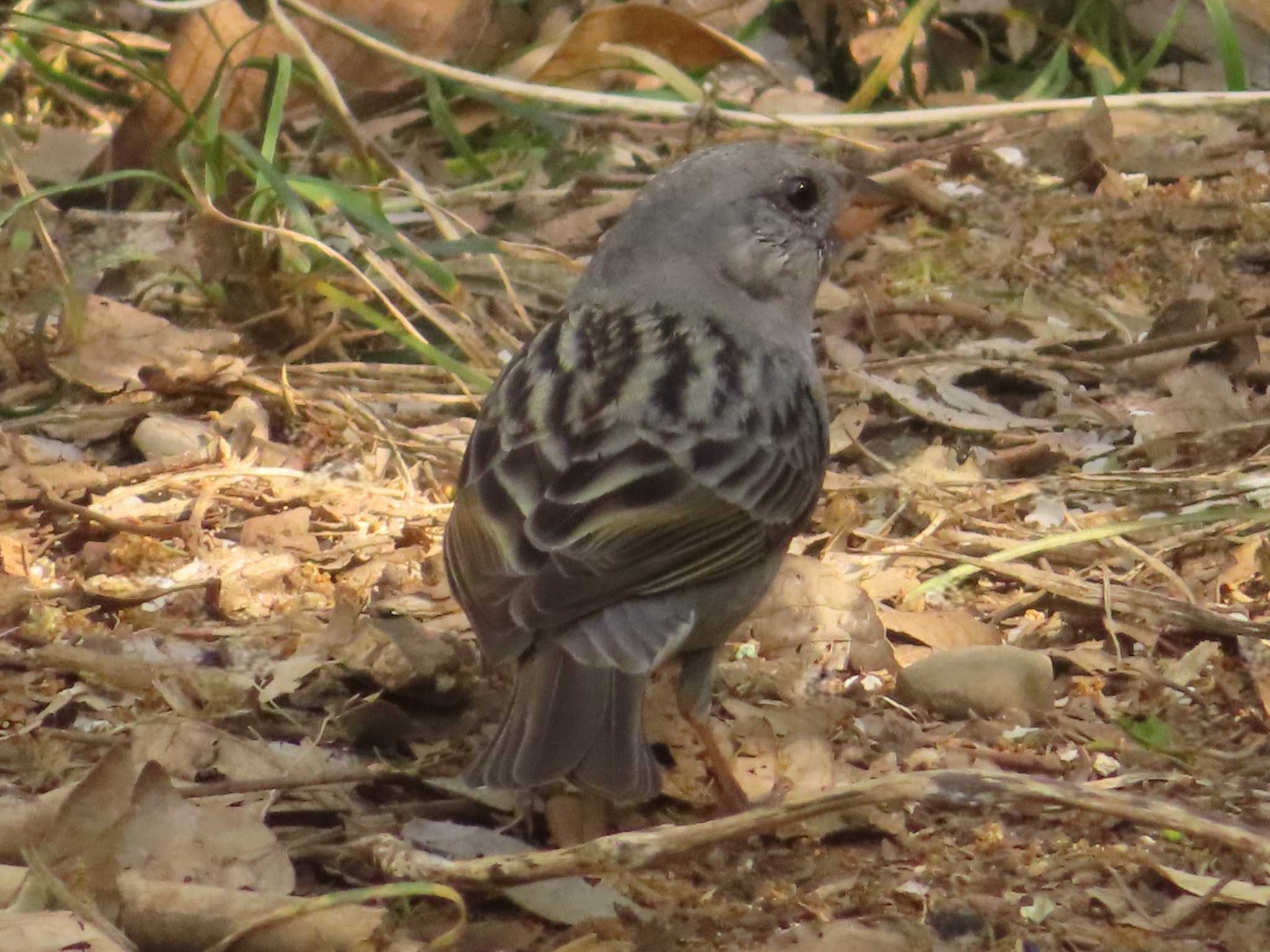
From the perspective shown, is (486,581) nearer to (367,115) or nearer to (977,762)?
(977,762)

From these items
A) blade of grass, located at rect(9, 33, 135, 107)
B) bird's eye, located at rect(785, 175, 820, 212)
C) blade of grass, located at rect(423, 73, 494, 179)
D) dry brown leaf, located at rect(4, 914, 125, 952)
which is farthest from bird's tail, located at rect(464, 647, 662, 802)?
blade of grass, located at rect(9, 33, 135, 107)

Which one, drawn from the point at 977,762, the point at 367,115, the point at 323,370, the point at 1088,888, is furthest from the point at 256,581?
the point at 367,115

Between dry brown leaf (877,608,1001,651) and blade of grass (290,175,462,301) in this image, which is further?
blade of grass (290,175,462,301)

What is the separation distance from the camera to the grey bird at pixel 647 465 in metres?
3.31

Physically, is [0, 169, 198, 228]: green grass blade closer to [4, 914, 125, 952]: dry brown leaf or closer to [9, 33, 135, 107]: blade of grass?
[9, 33, 135, 107]: blade of grass

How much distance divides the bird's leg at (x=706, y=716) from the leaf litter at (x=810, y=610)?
0.06m

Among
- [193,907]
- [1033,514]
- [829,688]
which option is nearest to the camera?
[193,907]

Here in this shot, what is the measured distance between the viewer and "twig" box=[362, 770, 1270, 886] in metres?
2.77

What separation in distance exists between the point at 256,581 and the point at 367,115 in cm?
Result: 288

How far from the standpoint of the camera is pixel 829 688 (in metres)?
3.94

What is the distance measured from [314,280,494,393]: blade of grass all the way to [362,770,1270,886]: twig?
224 centimetres

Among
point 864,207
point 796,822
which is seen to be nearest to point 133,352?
point 864,207

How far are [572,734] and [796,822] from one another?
0.52m

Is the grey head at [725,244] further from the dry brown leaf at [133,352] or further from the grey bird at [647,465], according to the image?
the dry brown leaf at [133,352]
